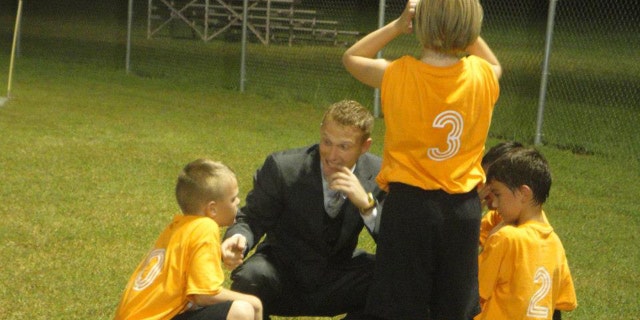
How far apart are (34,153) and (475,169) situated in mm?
6450

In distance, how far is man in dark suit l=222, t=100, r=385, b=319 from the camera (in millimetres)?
4277

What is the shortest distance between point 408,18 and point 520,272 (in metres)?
1.06

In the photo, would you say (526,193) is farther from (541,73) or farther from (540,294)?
(541,73)

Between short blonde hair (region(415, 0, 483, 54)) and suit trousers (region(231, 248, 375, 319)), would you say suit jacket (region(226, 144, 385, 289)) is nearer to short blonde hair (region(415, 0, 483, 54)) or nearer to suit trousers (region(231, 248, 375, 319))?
suit trousers (region(231, 248, 375, 319))

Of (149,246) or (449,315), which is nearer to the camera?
(449,315)

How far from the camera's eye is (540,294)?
12.8ft

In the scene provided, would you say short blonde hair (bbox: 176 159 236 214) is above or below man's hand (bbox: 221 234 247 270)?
above

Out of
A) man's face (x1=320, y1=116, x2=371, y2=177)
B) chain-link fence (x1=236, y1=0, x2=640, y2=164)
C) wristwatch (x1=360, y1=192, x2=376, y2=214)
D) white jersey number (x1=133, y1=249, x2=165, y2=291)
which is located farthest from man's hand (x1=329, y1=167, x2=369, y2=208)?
chain-link fence (x1=236, y1=0, x2=640, y2=164)

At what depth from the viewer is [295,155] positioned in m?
4.37

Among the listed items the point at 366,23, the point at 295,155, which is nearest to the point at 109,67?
the point at 366,23

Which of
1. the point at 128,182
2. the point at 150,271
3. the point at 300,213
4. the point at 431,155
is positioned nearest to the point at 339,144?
the point at 300,213

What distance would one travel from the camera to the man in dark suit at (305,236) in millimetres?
4277

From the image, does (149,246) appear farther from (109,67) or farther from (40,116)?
(109,67)

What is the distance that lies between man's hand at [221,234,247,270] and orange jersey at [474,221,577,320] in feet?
3.08
